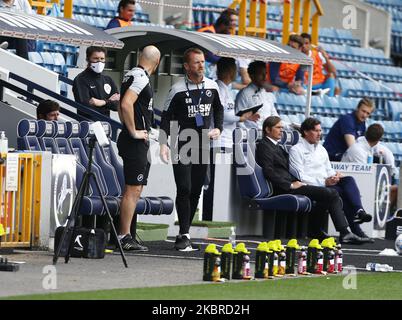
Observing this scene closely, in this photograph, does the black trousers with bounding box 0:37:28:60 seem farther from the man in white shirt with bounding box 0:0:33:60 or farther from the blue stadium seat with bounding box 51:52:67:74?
the blue stadium seat with bounding box 51:52:67:74

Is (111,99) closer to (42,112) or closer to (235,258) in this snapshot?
(42,112)

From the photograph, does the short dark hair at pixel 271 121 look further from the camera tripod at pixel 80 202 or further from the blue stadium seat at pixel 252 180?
the camera tripod at pixel 80 202

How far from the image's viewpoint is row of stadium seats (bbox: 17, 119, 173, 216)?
1508 cm

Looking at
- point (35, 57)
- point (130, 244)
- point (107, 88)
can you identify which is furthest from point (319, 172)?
point (35, 57)

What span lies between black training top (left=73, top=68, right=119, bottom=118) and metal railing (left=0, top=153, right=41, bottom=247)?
3.22m

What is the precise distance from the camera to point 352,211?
18.3 meters

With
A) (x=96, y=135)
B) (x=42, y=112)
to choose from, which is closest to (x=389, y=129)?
(x=42, y=112)

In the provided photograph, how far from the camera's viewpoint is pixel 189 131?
15.1m

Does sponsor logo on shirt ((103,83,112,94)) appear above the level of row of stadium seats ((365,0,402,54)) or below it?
below

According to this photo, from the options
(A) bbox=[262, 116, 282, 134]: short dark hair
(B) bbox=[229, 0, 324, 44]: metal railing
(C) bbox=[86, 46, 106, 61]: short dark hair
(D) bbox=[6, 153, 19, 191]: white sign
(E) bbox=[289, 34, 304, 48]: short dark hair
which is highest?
(B) bbox=[229, 0, 324, 44]: metal railing

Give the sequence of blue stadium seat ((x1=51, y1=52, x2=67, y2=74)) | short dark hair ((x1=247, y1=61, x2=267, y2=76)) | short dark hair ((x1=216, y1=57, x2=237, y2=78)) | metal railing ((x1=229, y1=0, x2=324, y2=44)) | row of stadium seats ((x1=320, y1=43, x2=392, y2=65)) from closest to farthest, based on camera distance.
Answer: short dark hair ((x1=216, y1=57, x2=237, y2=78)) → short dark hair ((x1=247, y1=61, x2=267, y2=76)) → blue stadium seat ((x1=51, y1=52, x2=67, y2=74)) → metal railing ((x1=229, y1=0, x2=324, y2=44)) → row of stadium seats ((x1=320, y1=43, x2=392, y2=65))

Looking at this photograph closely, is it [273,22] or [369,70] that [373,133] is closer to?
[273,22]

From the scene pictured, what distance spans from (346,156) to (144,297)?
31.7ft

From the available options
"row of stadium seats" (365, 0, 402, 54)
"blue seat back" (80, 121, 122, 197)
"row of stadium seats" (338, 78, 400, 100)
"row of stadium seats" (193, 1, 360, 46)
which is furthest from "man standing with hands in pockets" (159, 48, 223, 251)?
"row of stadium seats" (365, 0, 402, 54)
